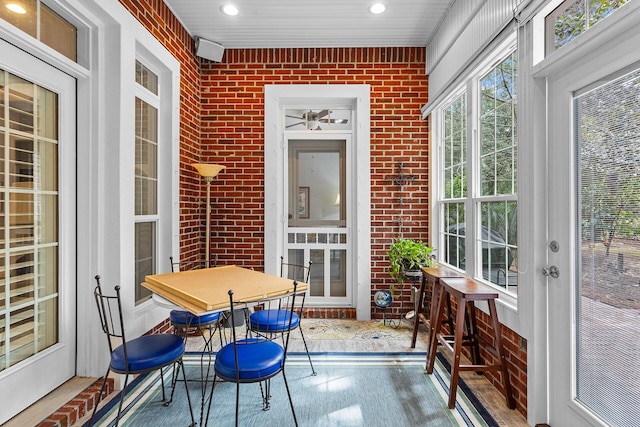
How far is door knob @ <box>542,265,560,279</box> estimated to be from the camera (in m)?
1.93

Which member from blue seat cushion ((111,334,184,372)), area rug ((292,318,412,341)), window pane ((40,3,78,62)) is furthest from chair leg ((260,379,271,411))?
window pane ((40,3,78,62))

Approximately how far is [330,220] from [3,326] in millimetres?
2903

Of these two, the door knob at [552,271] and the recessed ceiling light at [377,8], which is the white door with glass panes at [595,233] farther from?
the recessed ceiling light at [377,8]

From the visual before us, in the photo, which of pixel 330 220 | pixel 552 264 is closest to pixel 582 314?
pixel 552 264

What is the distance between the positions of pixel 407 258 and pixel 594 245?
72.7 inches

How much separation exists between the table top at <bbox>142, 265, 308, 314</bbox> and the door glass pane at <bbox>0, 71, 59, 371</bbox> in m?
0.58

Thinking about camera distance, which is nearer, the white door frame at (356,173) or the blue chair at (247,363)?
the blue chair at (247,363)

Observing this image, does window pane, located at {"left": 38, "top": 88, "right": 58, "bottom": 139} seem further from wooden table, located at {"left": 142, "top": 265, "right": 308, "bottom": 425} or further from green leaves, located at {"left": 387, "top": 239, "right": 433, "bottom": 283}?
green leaves, located at {"left": 387, "top": 239, "right": 433, "bottom": 283}

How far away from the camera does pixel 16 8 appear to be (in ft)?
6.09

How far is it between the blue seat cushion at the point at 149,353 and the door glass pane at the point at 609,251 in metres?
2.19

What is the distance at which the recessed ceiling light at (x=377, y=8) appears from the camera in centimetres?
307

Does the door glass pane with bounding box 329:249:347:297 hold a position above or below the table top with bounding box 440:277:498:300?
below

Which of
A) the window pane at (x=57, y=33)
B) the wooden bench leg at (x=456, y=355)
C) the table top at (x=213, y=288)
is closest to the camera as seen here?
the table top at (x=213, y=288)

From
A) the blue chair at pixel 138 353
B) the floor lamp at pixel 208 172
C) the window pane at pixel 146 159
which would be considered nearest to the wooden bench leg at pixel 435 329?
the blue chair at pixel 138 353
